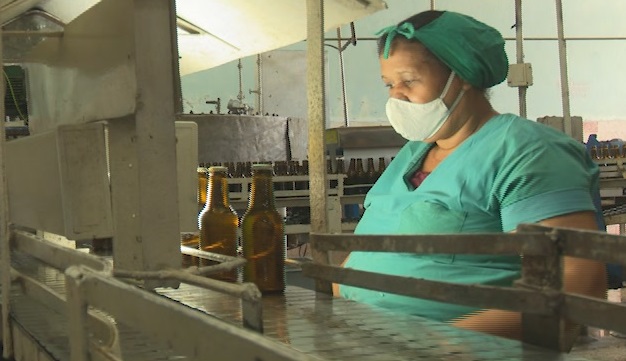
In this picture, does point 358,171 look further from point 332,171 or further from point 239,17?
point 239,17

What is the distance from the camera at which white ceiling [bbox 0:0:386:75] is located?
1.50 m

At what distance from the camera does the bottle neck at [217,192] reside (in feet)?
4.37

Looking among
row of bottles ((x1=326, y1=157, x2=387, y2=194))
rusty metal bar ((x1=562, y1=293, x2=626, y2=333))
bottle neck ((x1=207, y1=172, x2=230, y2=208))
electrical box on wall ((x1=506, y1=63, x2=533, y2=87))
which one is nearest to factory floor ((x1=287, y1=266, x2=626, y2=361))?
rusty metal bar ((x1=562, y1=293, x2=626, y2=333))

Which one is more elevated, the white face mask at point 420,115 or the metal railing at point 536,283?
the white face mask at point 420,115

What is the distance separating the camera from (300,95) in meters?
6.84

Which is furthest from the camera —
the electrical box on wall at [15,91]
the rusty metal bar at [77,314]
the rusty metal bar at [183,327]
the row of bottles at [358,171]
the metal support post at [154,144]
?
the row of bottles at [358,171]

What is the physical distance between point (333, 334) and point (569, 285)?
393 millimetres


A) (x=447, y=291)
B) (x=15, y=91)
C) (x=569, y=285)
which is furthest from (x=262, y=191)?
(x=15, y=91)

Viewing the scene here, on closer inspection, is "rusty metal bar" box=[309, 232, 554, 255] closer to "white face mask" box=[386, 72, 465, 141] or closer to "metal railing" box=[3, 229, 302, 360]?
"metal railing" box=[3, 229, 302, 360]

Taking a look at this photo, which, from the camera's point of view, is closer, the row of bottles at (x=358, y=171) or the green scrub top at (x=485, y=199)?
the green scrub top at (x=485, y=199)

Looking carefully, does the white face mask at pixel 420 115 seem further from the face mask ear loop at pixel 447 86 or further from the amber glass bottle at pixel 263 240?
the amber glass bottle at pixel 263 240

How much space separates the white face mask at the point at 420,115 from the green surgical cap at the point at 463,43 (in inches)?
1.9

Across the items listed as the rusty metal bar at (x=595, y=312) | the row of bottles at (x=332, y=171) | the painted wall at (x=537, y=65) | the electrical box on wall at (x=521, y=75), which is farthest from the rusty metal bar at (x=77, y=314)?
the painted wall at (x=537, y=65)

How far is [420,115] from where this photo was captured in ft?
4.57
